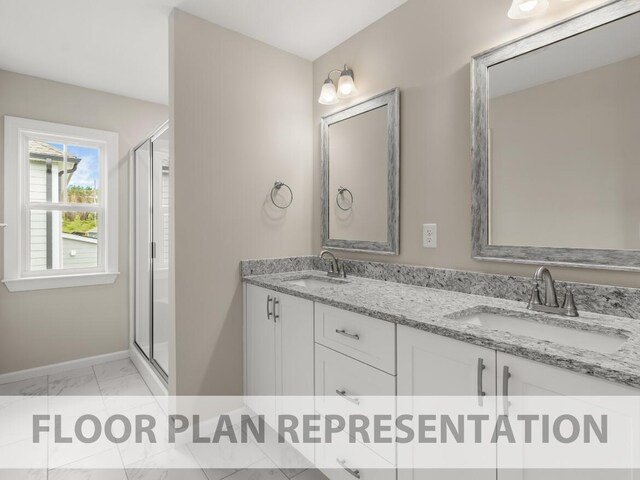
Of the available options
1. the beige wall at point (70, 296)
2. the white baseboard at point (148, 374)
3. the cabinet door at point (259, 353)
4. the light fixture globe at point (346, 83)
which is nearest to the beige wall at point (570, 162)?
the light fixture globe at point (346, 83)

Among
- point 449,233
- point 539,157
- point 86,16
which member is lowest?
point 449,233

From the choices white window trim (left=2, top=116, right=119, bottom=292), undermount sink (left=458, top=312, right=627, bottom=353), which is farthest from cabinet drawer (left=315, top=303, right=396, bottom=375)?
white window trim (left=2, top=116, right=119, bottom=292)

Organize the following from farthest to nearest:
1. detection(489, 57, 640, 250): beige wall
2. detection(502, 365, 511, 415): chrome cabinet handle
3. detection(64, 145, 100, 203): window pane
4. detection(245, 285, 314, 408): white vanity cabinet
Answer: detection(64, 145, 100, 203): window pane
detection(245, 285, 314, 408): white vanity cabinet
detection(489, 57, 640, 250): beige wall
detection(502, 365, 511, 415): chrome cabinet handle

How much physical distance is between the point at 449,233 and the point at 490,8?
0.98 meters

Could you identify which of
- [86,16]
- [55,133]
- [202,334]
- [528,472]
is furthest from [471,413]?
[55,133]

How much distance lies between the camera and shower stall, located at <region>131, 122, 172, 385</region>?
2479 millimetres

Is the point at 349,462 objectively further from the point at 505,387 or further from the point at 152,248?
the point at 152,248

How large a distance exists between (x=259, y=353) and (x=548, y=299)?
1.45 meters

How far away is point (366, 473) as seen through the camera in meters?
1.37

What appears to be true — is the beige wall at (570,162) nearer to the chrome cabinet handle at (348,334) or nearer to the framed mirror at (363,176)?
the framed mirror at (363,176)

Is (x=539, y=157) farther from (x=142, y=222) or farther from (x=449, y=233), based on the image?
(x=142, y=222)

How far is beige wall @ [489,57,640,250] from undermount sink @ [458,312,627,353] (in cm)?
33

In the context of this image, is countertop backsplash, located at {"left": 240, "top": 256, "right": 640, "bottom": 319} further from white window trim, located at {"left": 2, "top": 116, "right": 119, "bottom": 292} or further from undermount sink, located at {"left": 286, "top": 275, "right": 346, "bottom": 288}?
white window trim, located at {"left": 2, "top": 116, "right": 119, "bottom": 292}

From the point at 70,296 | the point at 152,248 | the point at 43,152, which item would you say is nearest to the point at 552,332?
the point at 152,248
